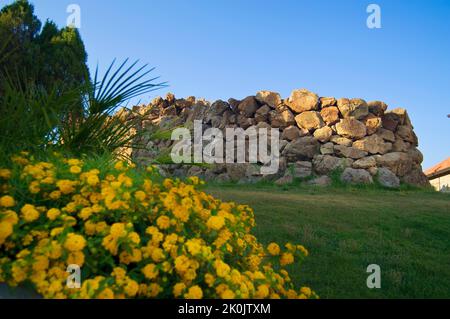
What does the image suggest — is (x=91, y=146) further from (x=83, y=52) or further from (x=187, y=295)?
(x=83, y=52)

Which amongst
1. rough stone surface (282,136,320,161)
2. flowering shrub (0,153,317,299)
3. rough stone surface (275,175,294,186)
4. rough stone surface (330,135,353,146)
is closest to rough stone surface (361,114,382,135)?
rough stone surface (330,135,353,146)

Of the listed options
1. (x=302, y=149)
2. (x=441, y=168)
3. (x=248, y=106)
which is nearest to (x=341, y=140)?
(x=302, y=149)

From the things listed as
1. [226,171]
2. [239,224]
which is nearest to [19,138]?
[239,224]

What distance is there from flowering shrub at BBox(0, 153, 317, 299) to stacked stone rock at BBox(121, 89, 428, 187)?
964 centimetres

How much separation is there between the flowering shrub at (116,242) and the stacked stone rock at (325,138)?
964 cm

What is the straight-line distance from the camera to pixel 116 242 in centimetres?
244

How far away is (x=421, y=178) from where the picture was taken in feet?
45.7

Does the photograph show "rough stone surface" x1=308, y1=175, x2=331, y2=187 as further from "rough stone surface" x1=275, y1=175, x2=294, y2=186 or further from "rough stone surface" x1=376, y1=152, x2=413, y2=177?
"rough stone surface" x1=376, y1=152, x2=413, y2=177

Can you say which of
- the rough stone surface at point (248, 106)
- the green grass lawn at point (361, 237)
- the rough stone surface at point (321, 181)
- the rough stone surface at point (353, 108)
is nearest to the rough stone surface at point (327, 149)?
the rough stone surface at point (321, 181)

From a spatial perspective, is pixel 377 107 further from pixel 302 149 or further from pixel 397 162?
pixel 302 149

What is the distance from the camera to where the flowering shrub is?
2389 millimetres

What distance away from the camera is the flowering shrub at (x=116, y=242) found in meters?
2.39
